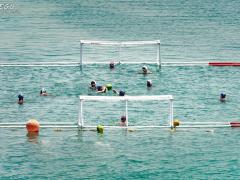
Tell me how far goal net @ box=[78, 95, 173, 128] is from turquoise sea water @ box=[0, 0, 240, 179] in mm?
1001

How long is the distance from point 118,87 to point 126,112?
18.5m

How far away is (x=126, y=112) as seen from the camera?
7419 centimetres

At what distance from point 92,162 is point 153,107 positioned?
1861cm

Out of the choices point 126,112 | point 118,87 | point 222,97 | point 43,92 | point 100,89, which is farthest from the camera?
point 118,87

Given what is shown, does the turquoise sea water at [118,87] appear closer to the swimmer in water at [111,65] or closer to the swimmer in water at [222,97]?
the swimmer in water at [222,97]

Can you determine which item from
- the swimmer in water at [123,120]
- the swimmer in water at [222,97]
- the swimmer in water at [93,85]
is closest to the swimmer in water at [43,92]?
the swimmer in water at [93,85]

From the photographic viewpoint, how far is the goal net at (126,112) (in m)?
74.7

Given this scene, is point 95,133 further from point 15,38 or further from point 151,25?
point 151,25

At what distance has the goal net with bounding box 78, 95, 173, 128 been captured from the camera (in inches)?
2940

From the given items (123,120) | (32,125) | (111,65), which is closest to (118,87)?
(111,65)

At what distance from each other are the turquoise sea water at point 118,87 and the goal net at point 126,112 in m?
1.00

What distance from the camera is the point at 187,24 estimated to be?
160 metres

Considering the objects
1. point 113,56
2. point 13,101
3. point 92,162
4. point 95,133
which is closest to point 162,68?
point 113,56

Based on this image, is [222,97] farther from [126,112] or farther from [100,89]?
[126,112]
